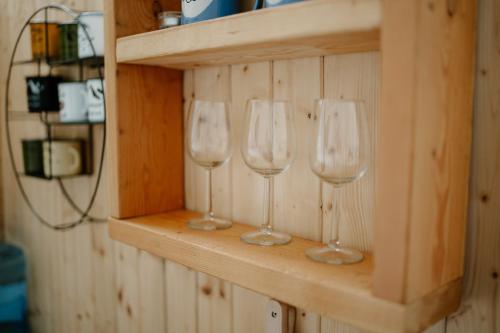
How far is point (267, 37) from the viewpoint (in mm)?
701

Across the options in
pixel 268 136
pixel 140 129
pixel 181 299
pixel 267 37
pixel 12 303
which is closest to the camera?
pixel 267 37

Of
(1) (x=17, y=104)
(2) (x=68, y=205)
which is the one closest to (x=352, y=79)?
(2) (x=68, y=205)

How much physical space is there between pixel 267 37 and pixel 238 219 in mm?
464

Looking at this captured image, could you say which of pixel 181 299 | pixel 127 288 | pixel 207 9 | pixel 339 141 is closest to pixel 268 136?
pixel 339 141

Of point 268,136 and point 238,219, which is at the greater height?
point 268,136

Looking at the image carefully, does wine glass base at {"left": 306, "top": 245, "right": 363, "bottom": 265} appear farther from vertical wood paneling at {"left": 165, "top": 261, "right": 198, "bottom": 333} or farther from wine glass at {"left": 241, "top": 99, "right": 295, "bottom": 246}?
vertical wood paneling at {"left": 165, "top": 261, "right": 198, "bottom": 333}

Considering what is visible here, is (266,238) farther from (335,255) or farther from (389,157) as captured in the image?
(389,157)

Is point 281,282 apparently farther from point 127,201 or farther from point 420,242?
point 127,201

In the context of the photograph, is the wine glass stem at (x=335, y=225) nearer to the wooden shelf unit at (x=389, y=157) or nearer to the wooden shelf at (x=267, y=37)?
the wooden shelf unit at (x=389, y=157)

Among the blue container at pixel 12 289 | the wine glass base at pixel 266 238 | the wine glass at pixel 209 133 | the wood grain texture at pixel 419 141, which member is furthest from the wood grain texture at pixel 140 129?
the blue container at pixel 12 289

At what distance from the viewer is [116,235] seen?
103cm

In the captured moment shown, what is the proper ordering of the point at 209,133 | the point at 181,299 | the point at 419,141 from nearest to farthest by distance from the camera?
the point at 419,141 → the point at 209,133 → the point at 181,299

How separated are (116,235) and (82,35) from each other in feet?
2.01

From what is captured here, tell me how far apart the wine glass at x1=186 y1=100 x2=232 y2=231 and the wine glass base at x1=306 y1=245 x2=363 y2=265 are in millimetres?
249
